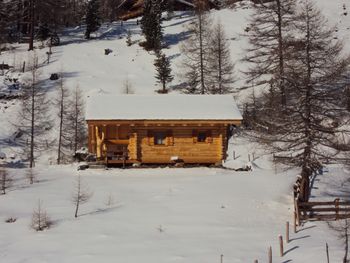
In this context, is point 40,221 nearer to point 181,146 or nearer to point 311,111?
point 311,111

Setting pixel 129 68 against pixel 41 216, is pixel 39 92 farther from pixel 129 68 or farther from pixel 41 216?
pixel 41 216

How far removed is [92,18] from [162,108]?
35210mm

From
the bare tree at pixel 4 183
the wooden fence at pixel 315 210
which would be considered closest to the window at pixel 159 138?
the bare tree at pixel 4 183

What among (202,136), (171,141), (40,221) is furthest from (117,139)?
(40,221)

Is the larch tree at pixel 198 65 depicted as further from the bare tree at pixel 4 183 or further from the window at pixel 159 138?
the bare tree at pixel 4 183

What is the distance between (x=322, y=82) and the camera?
19578mm

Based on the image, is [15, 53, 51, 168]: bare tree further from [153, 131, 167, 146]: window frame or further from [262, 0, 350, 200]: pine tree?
[262, 0, 350, 200]: pine tree

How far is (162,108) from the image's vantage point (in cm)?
3067

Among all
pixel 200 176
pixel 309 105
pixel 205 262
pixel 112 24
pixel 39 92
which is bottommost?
pixel 205 262

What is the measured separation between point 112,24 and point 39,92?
2693 cm

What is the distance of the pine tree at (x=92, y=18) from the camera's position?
200ft

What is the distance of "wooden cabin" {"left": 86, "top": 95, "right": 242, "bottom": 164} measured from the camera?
29.8 meters

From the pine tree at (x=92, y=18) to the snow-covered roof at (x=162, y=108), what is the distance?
3186 cm

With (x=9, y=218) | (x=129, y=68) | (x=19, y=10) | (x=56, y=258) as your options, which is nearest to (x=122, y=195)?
(x=9, y=218)
